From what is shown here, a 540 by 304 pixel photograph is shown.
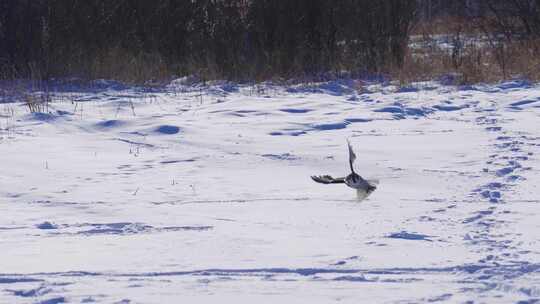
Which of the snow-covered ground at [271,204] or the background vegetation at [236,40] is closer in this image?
the snow-covered ground at [271,204]

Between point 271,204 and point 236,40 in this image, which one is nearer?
point 271,204

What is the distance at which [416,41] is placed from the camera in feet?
52.8

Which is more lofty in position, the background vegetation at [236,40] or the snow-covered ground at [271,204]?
the background vegetation at [236,40]

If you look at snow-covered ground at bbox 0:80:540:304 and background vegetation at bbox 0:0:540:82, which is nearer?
snow-covered ground at bbox 0:80:540:304

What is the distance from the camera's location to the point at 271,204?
4.94 meters

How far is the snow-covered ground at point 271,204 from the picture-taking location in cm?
349

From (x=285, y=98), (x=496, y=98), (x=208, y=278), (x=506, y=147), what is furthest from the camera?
(x=285, y=98)

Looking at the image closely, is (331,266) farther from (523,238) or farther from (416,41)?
(416,41)

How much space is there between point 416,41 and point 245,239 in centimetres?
1250

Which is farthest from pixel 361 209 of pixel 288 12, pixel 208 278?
pixel 288 12

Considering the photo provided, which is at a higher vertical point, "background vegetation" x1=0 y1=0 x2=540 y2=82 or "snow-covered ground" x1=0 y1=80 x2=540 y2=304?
"background vegetation" x1=0 y1=0 x2=540 y2=82

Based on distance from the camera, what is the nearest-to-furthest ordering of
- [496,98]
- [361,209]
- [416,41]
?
1. [361,209]
2. [496,98]
3. [416,41]

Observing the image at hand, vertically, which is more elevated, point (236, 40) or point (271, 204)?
point (236, 40)

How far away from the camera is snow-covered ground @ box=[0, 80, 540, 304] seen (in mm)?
3492
